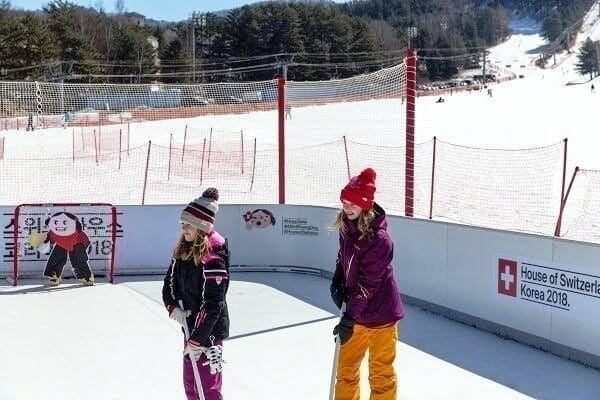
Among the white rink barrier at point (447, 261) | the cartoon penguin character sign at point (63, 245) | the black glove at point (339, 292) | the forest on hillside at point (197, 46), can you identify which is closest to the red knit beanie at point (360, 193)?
the black glove at point (339, 292)

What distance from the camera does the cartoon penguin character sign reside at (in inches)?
378

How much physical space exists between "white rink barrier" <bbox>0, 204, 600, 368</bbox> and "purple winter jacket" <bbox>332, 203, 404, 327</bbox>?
2.48 metres

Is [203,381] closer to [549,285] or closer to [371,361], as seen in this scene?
[371,361]

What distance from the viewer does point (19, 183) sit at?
2003cm

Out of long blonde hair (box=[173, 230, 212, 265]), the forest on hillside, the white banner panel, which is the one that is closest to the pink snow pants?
long blonde hair (box=[173, 230, 212, 265])

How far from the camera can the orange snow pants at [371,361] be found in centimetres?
473

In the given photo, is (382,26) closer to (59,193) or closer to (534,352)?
(59,193)

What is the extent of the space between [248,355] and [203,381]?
2478mm

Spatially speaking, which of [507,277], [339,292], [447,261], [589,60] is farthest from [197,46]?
[339,292]

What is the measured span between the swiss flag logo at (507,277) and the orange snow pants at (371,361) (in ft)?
9.17

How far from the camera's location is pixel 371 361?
481cm

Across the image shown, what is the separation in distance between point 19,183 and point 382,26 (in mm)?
131664

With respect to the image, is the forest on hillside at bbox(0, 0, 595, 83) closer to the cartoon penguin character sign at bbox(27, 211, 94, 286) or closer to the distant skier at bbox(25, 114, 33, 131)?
the distant skier at bbox(25, 114, 33, 131)

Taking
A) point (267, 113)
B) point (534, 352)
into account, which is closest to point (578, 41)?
point (267, 113)
